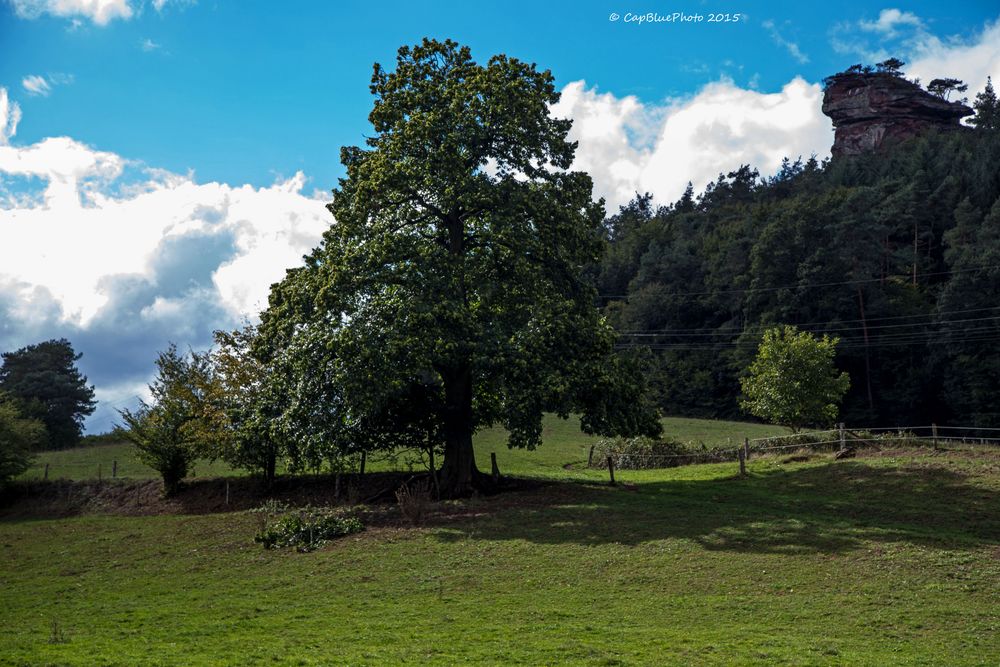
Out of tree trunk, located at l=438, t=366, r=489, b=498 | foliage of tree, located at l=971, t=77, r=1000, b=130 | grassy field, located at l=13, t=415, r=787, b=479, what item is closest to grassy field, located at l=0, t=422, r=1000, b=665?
tree trunk, located at l=438, t=366, r=489, b=498

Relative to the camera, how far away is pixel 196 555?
24781 millimetres

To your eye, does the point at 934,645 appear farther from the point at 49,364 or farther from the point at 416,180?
the point at 49,364

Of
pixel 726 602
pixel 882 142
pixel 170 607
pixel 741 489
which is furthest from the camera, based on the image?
pixel 882 142

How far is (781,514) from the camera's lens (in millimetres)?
26609

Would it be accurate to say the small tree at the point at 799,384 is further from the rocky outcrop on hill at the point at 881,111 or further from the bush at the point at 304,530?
the rocky outcrop on hill at the point at 881,111

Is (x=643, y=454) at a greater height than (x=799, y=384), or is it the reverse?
(x=799, y=384)

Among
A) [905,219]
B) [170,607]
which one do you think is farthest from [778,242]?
[170,607]

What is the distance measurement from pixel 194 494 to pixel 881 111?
5204 inches

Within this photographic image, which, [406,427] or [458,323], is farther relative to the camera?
[406,427]

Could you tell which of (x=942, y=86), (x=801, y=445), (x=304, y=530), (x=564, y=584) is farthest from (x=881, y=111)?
(x=564, y=584)

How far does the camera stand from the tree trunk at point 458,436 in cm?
3180

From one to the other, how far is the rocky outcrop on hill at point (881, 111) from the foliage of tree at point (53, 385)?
122545mm

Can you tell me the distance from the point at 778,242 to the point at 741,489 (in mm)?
60568

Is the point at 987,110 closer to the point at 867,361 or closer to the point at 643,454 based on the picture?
the point at 867,361
